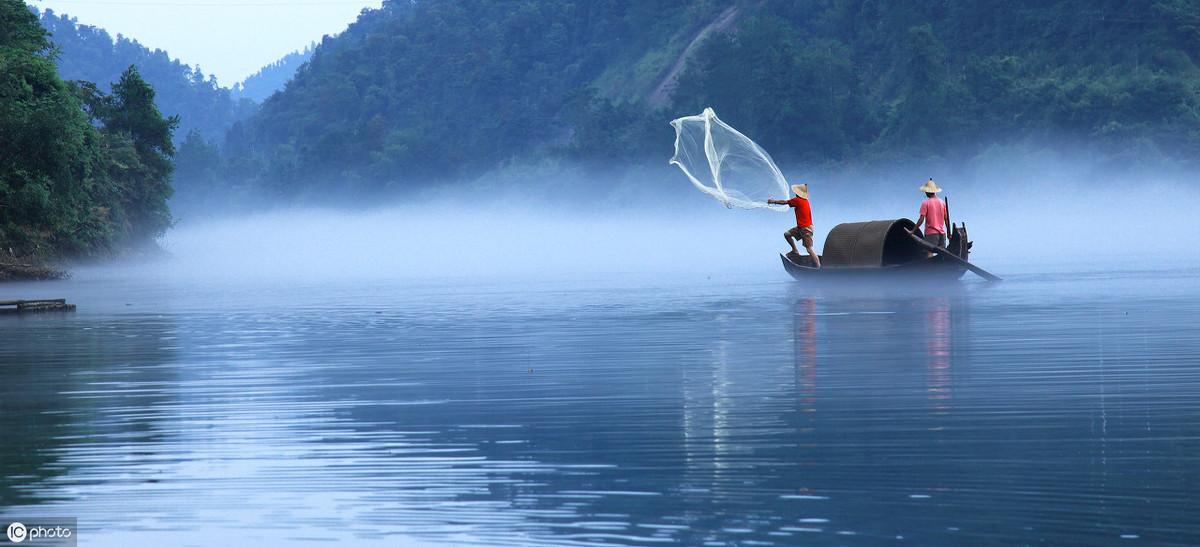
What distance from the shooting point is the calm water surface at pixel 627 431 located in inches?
307

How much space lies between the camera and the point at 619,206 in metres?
112

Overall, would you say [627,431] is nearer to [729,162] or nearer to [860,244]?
[860,244]

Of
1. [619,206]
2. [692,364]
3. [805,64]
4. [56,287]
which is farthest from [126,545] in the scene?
[619,206]

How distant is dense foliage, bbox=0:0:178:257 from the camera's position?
42125mm

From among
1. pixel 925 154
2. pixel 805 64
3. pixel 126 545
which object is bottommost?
pixel 126 545

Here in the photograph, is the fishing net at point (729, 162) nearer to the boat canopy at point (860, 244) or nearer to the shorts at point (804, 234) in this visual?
the shorts at point (804, 234)

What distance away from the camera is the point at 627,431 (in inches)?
417

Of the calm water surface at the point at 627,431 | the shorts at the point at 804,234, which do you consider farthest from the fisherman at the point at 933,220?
the calm water surface at the point at 627,431

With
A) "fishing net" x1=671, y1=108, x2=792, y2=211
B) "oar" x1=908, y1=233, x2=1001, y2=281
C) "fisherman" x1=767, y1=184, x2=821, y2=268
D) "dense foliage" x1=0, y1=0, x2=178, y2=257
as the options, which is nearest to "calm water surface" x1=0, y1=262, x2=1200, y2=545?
"oar" x1=908, y1=233, x2=1001, y2=281

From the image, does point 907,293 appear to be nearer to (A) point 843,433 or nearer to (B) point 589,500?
(A) point 843,433

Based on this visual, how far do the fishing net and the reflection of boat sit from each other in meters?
1.59

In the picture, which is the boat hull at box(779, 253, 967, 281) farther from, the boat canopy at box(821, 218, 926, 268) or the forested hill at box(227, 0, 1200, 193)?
the forested hill at box(227, 0, 1200, 193)

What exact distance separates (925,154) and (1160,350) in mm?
77830

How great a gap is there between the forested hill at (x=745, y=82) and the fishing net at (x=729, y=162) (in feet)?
171
